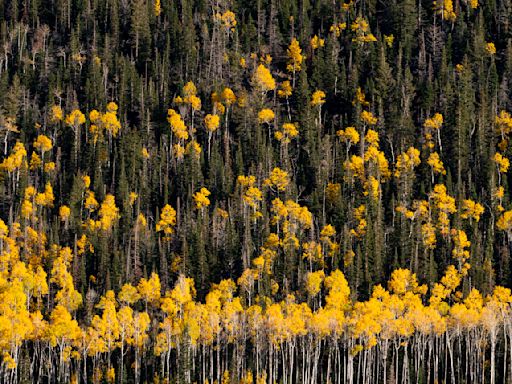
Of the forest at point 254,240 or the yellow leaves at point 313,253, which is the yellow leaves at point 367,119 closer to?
the forest at point 254,240

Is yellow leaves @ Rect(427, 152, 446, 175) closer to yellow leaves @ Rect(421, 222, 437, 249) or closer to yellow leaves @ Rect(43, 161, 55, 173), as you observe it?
yellow leaves @ Rect(421, 222, 437, 249)

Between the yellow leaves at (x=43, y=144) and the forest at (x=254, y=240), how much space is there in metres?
0.31

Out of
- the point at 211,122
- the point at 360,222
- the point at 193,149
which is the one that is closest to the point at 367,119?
the point at 211,122

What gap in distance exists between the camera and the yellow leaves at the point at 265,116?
194 meters

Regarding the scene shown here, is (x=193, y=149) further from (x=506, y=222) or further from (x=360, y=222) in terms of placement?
(x=506, y=222)

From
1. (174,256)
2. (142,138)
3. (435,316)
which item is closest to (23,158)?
(142,138)

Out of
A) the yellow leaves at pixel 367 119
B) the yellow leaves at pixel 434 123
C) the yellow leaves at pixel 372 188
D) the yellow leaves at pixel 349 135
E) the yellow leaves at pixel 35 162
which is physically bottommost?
the yellow leaves at pixel 372 188

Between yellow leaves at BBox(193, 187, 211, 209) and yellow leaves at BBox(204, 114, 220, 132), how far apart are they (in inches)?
820

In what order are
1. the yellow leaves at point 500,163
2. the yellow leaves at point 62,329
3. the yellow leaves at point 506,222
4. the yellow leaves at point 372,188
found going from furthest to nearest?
the yellow leaves at point 500,163 → the yellow leaves at point 372,188 → the yellow leaves at point 506,222 → the yellow leaves at point 62,329

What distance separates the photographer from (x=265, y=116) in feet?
637

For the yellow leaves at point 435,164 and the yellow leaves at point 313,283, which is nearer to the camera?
the yellow leaves at point 313,283

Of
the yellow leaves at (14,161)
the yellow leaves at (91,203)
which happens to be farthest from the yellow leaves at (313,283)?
the yellow leaves at (14,161)

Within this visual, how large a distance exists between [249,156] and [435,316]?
185 feet

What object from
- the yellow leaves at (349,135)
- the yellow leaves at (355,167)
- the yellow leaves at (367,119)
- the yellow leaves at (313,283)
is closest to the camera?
the yellow leaves at (313,283)
